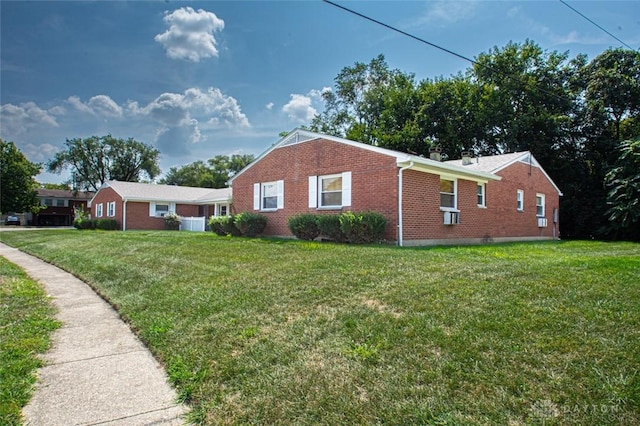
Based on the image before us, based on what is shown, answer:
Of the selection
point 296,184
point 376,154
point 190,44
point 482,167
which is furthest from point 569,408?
point 482,167

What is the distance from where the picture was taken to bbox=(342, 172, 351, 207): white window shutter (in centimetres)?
1325

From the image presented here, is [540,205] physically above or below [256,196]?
below

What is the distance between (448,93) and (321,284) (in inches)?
1035

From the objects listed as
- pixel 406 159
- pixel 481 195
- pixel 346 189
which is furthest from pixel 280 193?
pixel 481 195

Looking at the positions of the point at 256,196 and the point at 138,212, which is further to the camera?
the point at 138,212

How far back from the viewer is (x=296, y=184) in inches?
599

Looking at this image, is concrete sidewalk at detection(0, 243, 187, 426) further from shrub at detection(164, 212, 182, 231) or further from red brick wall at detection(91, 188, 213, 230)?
red brick wall at detection(91, 188, 213, 230)

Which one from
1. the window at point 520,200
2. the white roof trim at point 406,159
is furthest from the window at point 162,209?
the window at point 520,200

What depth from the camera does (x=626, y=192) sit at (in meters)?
20.2

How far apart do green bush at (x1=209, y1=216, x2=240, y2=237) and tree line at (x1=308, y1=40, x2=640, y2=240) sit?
16084 mm

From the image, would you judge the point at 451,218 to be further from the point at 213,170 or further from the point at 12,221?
the point at 12,221

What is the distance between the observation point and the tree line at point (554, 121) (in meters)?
22.5

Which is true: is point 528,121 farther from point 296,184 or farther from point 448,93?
point 296,184

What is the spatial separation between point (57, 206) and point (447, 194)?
190 feet
